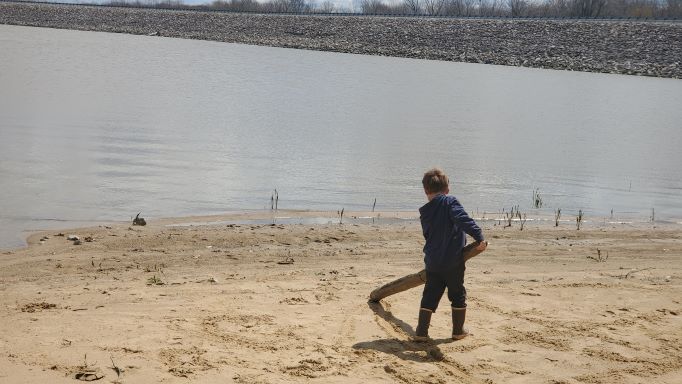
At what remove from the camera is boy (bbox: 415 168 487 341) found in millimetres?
5895

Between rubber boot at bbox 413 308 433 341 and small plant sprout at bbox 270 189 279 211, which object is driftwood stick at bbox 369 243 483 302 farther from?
small plant sprout at bbox 270 189 279 211

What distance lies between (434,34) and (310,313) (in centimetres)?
7402

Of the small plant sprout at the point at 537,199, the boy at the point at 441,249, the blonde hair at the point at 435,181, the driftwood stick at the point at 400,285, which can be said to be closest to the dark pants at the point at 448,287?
the boy at the point at 441,249

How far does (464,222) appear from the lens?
18.9 feet

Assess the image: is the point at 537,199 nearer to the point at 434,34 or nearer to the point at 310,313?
the point at 310,313

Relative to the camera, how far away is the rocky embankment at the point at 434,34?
65.5m

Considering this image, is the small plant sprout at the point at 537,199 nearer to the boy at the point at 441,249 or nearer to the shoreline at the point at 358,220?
the shoreline at the point at 358,220

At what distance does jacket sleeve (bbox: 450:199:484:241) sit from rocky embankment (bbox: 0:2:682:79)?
2314 inches

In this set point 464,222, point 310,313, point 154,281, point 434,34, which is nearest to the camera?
point 464,222

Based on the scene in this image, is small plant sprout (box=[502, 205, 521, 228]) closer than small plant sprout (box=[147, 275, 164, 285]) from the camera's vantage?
No

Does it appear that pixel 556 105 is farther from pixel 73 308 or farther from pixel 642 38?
pixel 642 38

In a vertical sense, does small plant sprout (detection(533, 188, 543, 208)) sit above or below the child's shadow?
above

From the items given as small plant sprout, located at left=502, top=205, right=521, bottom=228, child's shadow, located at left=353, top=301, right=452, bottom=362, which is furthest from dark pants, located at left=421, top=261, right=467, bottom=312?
small plant sprout, located at left=502, top=205, right=521, bottom=228

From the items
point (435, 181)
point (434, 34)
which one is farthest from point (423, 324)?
point (434, 34)
